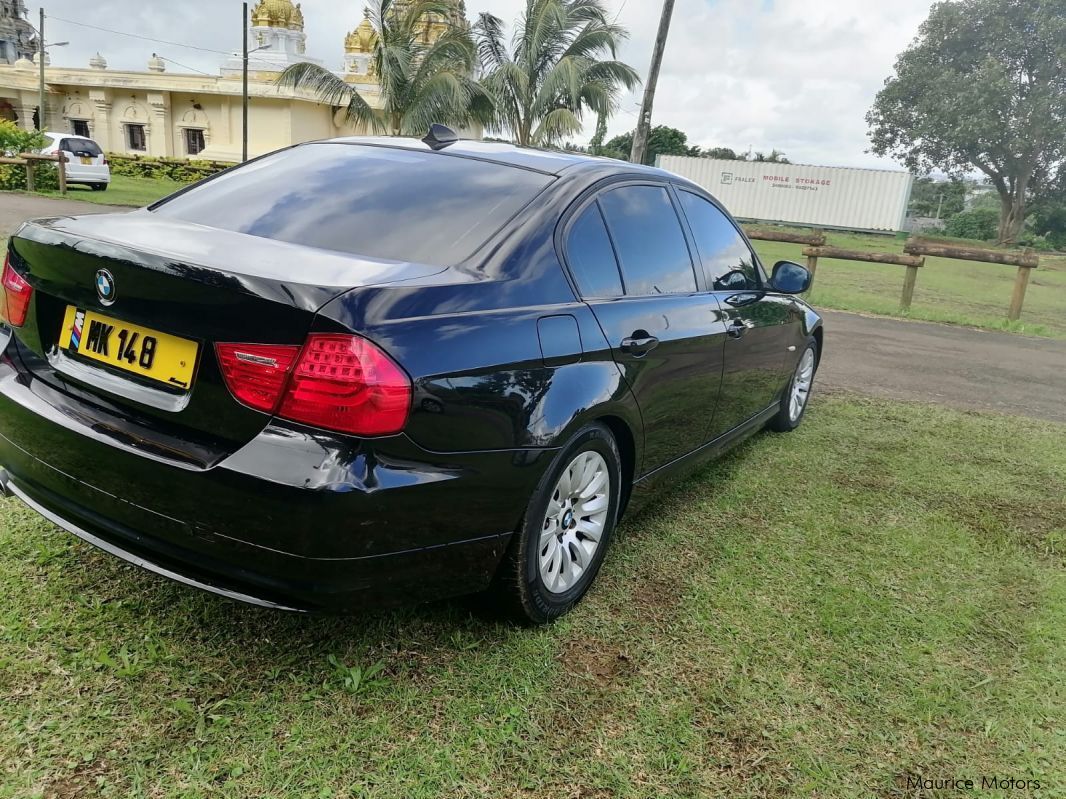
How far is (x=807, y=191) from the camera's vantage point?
132 feet

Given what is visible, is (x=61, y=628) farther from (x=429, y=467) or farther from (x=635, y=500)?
(x=635, y=500)

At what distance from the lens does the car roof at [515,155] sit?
9.91 feet

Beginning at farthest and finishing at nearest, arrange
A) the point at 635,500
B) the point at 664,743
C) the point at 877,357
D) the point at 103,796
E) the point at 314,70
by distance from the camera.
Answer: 1. the point at 314,70
2. the point at 877,357
3. the point at 635,500
4. the point at 664,743
5. the point at 103,796

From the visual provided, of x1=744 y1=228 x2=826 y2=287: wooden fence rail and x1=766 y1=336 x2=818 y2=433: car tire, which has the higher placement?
x1=744 y1=228 x2=826 y2=287: wooden fence rail

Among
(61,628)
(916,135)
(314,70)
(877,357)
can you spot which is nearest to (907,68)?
(916,135)

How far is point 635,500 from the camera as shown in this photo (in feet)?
10.2

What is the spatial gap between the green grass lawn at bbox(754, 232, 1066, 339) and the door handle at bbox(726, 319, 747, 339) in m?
4.52

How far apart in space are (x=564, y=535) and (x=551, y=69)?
841 inches

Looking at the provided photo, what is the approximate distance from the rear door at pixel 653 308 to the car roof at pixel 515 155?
0.41ft

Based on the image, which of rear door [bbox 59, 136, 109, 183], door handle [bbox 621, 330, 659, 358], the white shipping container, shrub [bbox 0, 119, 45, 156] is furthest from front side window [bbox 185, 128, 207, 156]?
door handle [bbox 621, 330, 659, 358]

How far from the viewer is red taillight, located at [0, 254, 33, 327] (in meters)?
2.46

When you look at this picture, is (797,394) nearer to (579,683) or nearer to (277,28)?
(579,683)

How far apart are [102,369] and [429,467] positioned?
970 mm

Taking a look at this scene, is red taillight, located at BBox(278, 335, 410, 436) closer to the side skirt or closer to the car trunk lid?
the car trunk lid
